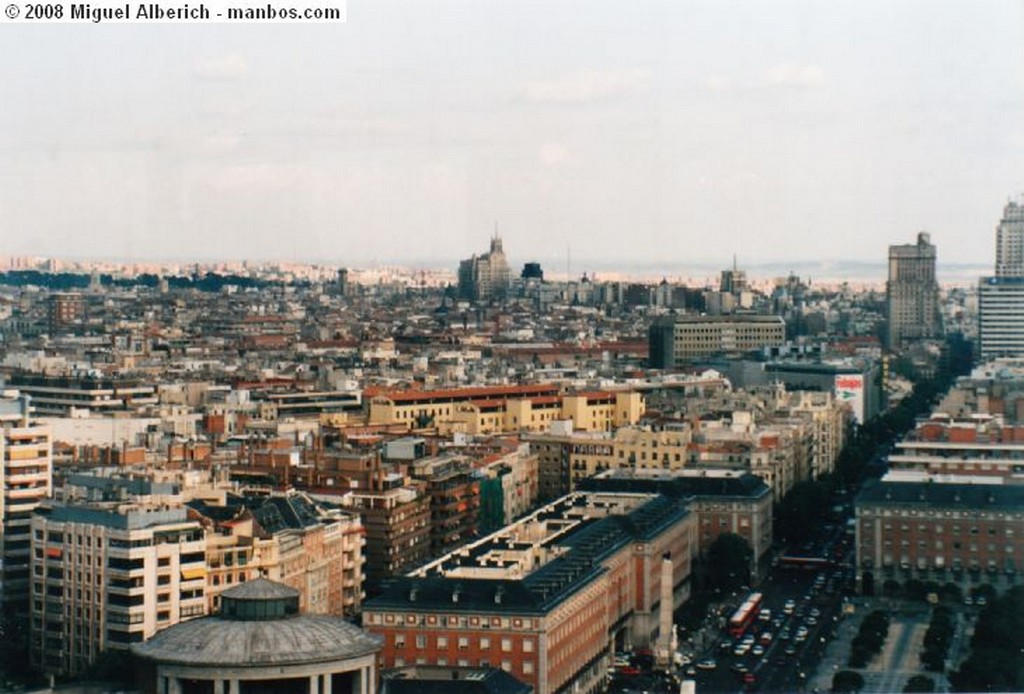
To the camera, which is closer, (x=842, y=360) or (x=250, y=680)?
(x=250, y=680)

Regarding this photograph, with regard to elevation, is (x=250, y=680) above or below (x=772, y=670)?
above

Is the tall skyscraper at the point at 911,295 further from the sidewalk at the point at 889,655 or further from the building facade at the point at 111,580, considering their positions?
the building facade at the point at 111,580

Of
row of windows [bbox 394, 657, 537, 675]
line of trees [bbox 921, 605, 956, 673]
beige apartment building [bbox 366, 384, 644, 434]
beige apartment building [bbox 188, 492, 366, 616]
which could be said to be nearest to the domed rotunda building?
row of windows [bbox 394, 657, 537, 675]

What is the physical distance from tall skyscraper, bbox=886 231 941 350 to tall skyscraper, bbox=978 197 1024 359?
63 centimetres

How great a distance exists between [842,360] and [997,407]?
23.0 feet

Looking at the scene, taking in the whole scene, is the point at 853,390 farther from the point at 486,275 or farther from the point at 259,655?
the point at 259,655

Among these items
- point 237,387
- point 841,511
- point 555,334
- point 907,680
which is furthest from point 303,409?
point 555,334

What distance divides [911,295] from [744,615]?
1622 cm

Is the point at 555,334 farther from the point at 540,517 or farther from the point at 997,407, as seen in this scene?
the point at 540,517

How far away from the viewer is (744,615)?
1067cm

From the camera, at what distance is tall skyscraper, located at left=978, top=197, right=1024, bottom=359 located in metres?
23.1

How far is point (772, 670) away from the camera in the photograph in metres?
9.54

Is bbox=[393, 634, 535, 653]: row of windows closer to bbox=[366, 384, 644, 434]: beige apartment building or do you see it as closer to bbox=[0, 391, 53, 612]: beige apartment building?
bbox=[0, 391, 53, 612]: beige apartment building

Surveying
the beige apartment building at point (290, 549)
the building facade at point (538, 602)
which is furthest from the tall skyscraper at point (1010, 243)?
the beige apartment building at point (290, 549)
